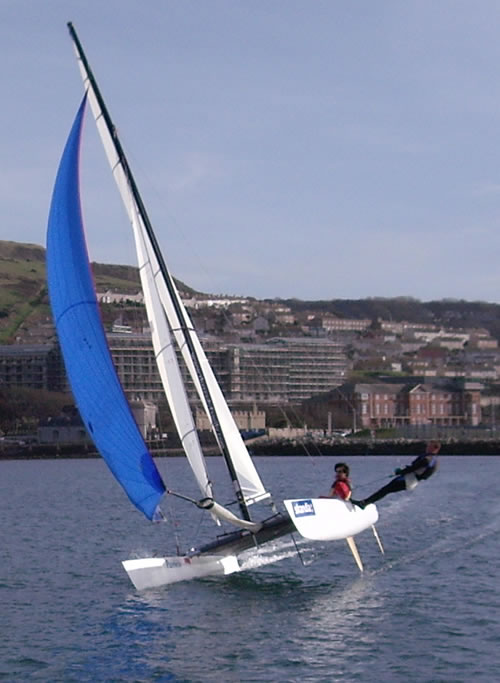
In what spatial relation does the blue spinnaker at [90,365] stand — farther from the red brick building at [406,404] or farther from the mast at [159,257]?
the red brick building at [406,404]

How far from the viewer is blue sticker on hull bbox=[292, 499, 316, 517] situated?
1717 cm

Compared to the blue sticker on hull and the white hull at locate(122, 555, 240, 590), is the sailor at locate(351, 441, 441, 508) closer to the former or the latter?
the blue sticker on hull

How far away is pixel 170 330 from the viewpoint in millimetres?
18938

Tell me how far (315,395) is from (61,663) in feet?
405

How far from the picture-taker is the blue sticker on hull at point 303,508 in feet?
56.3

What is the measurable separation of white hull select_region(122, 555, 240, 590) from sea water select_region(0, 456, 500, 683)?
129mm

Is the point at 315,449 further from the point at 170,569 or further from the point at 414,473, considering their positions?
the point at 170,569

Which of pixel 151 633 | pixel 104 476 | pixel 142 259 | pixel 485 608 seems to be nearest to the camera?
pixel 151 633

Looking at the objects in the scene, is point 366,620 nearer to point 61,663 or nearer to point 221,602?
point 221,602

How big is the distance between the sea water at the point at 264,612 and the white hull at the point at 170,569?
129 mm

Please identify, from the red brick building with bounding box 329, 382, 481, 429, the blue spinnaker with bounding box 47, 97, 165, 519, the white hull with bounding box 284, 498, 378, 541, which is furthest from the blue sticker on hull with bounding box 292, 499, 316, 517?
the red brick building with bounding box 329, 382, 481, 429

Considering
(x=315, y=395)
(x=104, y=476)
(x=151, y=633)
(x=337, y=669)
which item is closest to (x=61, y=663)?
(x=151, y=633)

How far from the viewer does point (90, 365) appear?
672 inches

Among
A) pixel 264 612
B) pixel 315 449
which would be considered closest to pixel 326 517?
pixel 264 612
